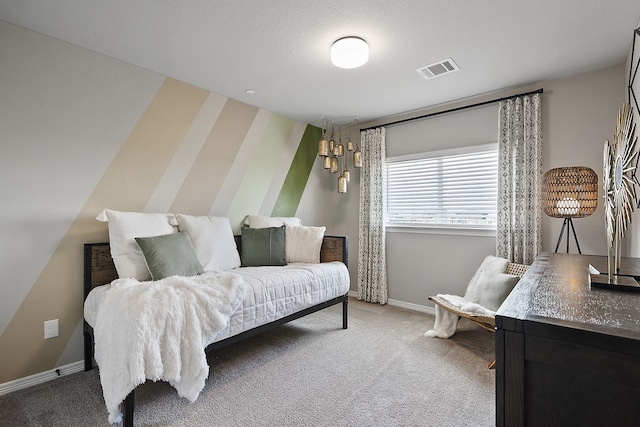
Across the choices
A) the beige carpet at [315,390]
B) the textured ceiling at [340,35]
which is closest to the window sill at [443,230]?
the beige carpet at [315,390]

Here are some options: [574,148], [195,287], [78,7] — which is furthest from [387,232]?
[78,7]

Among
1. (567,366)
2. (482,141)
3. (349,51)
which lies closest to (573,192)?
(482,141)

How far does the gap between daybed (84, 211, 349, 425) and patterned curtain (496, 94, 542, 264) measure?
1694 mm

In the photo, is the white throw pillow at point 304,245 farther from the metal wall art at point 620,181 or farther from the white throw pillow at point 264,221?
the metal wall art at point 620,181

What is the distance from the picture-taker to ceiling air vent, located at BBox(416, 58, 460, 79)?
2617 mm

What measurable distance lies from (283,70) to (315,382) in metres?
2.54

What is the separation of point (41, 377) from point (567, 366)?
304cm

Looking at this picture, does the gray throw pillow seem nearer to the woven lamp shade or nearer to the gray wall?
the gray wall

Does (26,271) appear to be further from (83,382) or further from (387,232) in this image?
(387,232)

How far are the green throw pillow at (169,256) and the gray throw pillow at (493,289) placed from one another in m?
2.48

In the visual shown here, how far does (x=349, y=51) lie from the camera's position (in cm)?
225

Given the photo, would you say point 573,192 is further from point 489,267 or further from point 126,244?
point 126,244

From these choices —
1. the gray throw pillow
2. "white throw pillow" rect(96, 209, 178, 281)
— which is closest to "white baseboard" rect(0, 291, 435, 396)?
"white throw pillow" rect(96, 209, 178, 281)

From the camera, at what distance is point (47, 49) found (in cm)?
223
